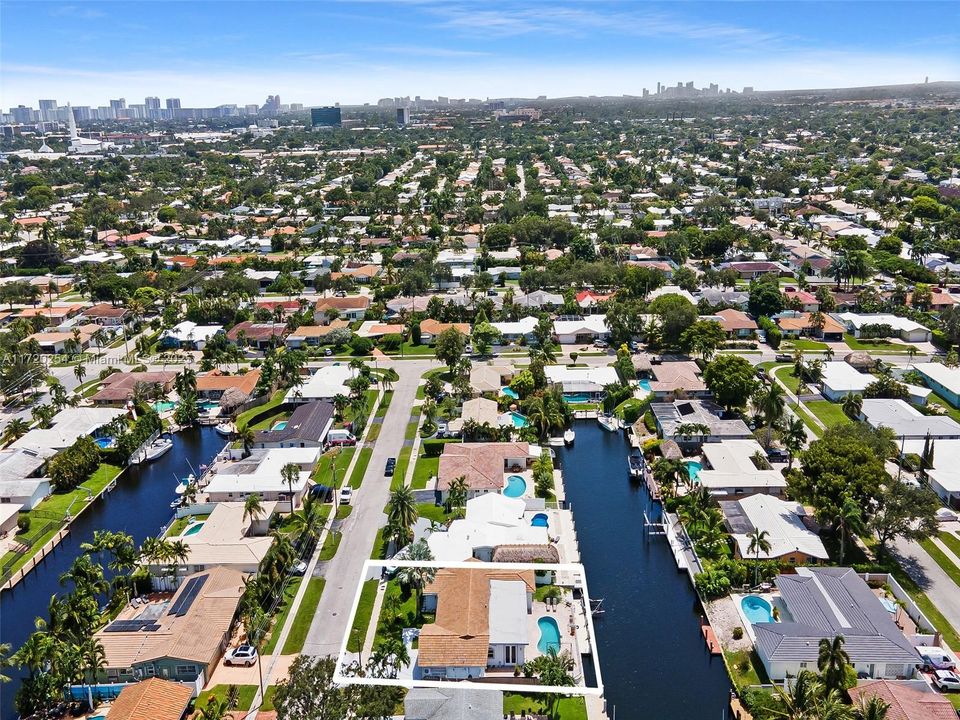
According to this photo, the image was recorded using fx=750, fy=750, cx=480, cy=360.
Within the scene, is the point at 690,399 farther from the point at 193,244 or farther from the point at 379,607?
the point at 193,244

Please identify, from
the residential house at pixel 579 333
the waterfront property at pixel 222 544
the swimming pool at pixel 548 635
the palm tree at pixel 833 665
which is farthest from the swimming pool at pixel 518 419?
the palm tree at pixel 833 665

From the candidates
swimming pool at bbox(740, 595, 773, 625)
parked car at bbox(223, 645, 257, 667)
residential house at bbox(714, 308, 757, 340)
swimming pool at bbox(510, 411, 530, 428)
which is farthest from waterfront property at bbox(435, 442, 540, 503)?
residential house at bbox(714, 308, 757, 340)

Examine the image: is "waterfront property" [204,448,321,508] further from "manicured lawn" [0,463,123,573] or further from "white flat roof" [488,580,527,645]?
"white flat roof" [488,580,527,645]

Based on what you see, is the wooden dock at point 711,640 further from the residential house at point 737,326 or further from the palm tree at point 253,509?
the residential house at point 737,326

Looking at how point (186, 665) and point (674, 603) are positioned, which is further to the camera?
point (674, 603)

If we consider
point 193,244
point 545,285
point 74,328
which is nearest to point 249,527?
point 74,328

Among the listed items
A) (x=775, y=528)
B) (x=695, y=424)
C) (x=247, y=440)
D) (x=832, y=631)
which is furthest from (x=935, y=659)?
(x=247, y=440)
